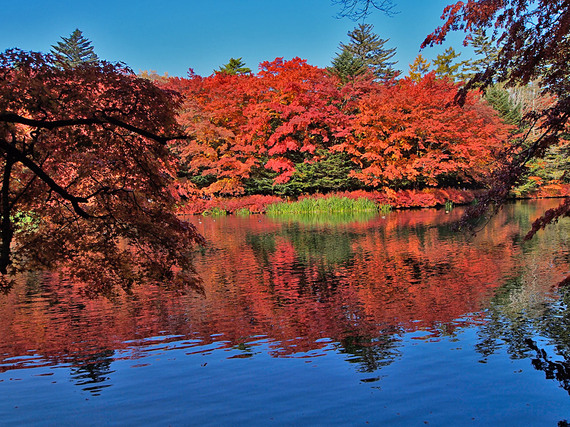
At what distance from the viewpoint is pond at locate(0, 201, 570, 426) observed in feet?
15.5

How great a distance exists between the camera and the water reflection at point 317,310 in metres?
6.43

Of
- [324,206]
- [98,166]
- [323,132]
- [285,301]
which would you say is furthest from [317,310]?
[323,132]

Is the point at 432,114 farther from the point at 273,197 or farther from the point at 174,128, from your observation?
the point at 174,128

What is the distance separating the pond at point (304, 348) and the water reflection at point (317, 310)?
0.12 feet

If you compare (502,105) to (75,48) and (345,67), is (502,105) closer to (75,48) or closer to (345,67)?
(345,67)

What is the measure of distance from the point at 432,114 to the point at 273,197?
37.4ft

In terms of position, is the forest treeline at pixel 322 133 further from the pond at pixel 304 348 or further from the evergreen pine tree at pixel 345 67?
the pond at pixel 304 348

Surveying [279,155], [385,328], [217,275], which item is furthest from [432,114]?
[385,328]

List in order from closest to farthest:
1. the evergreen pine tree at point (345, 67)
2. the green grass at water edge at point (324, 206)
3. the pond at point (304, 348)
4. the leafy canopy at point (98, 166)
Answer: the pond at point (304, 348) < the leafy canopy at point (98, 166) < the green grass at water edge at point (324, 206) < the evergreen pine tree at point (345, 67)

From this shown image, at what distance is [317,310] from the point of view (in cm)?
847

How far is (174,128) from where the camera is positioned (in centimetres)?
651

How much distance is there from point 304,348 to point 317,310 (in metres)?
1.99

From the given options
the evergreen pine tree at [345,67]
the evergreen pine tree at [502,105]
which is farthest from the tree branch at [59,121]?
the evergreen pine tree at [502,105]

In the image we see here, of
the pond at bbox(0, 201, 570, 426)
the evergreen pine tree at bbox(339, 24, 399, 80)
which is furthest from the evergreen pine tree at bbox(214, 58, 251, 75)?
the pond at bbox(0, 201, 570, 426)
